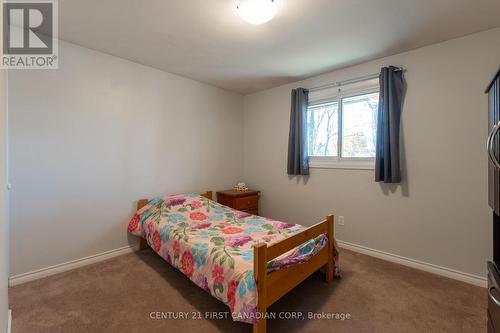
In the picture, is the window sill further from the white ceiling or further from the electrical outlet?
the white ceiling

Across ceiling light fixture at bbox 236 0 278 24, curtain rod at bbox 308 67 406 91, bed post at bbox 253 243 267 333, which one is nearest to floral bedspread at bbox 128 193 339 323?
bed post at bbox 253 243 267 333

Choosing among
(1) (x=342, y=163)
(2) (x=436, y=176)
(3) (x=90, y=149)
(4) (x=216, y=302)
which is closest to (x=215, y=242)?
(4) (x=216, y=302)

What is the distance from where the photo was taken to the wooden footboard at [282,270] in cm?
146

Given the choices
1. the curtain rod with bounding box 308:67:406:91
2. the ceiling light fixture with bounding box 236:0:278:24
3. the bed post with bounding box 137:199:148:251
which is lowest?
the bed post with bounding box 137:199:148:251

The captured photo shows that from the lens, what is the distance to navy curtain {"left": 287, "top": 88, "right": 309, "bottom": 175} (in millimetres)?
3348

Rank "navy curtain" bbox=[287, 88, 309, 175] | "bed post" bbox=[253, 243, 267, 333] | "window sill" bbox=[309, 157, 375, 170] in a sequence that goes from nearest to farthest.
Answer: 1. "bed post" bbox=[253, 243, 267, 333]
2. "window sill" bbox=[309, 157, 375, 170]
3. "navy curtain" bbox=[287, 88, 309, 175]

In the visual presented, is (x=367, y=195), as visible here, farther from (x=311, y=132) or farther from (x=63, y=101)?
(x=63, y=101)

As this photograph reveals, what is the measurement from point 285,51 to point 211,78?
1.30m

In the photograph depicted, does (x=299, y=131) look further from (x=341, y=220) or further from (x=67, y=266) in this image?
(x=67, y=266)

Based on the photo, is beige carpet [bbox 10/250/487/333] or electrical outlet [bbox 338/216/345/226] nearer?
beige carpet [bbox 10/250/487/333]

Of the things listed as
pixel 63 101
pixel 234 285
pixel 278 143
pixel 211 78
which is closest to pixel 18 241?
pixel 63 101

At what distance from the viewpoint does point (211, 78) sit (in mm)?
3488

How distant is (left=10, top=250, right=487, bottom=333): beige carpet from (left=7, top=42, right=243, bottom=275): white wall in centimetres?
45

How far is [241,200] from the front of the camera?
3641 mm
